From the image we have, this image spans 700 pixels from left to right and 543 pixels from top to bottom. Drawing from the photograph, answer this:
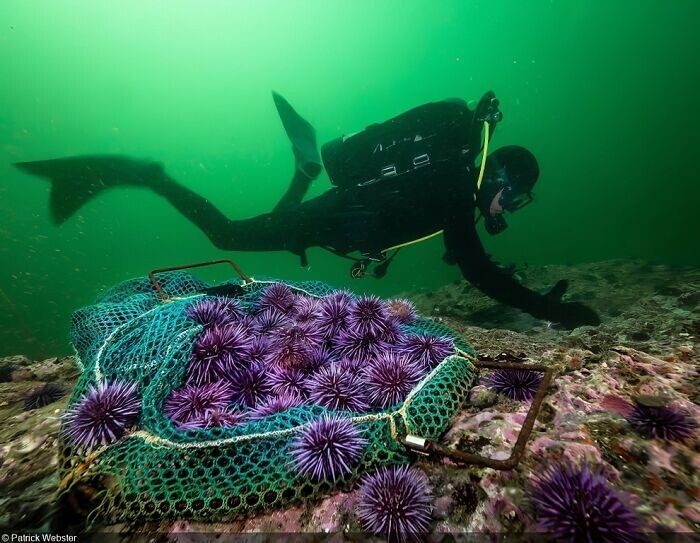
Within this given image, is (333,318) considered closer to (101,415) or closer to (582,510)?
(101,415)

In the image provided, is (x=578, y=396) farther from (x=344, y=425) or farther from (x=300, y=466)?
(x=300, y=466)

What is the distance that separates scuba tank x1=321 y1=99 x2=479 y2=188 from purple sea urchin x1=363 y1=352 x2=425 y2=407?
5.45 m

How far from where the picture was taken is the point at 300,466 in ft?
6.57

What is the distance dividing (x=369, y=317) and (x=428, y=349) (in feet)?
2.03

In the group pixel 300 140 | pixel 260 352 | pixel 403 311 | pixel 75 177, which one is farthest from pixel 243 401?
pixel 300 140

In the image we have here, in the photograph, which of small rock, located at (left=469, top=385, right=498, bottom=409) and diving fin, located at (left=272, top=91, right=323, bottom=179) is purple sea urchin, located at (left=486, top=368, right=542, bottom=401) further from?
diving fin, located at (left=272, top=91, right=323, bottom=179)

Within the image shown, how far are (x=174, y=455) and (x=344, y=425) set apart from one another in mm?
1128

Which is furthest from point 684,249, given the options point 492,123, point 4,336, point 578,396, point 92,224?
point 92,224

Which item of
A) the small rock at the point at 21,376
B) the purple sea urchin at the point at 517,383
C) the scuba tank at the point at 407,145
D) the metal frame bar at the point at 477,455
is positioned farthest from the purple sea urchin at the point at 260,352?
the scuba tank at the point at 407,145

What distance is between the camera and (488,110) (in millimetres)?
6984

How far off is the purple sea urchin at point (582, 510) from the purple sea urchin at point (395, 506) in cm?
56

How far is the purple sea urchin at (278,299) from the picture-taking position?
3924 millimetres

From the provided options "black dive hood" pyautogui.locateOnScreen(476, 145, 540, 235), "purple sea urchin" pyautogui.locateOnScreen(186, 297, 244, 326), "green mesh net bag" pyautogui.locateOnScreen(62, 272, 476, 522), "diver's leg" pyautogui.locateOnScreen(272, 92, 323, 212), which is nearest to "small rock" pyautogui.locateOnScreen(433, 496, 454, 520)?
"green mesh net bag" pyautogui.locateOnScreen(62, 272, 476, 522)

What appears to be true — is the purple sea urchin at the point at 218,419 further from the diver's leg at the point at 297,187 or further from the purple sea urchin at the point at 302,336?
the diver's leg at the point at 297,187
